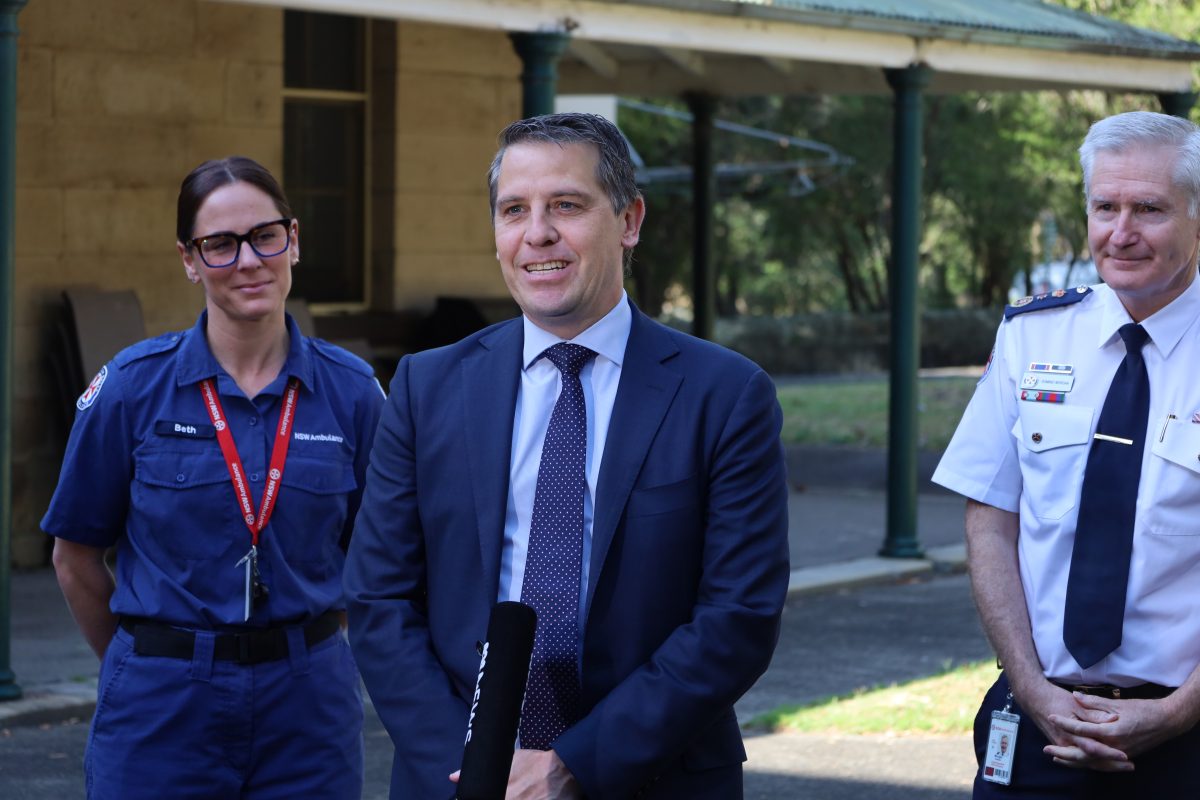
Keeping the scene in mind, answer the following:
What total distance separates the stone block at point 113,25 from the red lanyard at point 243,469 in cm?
732

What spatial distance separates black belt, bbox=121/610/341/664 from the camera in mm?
3928

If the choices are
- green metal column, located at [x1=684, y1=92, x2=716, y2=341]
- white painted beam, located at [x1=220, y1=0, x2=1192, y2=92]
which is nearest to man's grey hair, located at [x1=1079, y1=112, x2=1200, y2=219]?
white painted beam, located at [x1=220, y1=0, x2=1192, y2=92]

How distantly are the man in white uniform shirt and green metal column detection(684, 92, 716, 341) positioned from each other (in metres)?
12.1

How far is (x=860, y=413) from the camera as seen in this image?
68.6ft

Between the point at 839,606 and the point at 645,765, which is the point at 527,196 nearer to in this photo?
the point at 645,765

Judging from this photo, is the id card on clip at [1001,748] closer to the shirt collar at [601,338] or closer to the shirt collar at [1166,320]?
the shirt collar at [1166,320]

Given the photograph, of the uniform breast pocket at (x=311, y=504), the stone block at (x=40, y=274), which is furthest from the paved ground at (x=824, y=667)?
the uniform breast pocket at (x=311, y=504)

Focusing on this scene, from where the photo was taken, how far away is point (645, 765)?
3035mm

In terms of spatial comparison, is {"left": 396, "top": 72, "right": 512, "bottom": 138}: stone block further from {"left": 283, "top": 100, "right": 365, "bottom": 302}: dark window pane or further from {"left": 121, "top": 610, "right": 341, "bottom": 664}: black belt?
{"left": 121, "top": 610, "right": 341, "bottom": 664}: black belt

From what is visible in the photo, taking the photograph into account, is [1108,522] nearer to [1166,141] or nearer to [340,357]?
[1166,141]

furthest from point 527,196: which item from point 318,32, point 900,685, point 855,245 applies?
point 855,245

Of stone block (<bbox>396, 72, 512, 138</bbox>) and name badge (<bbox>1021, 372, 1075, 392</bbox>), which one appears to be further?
stone block (<bbox>396, 72, 512, 138</bbox>)

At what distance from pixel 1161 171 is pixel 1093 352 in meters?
0.39

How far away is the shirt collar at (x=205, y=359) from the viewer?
4.04 meters
